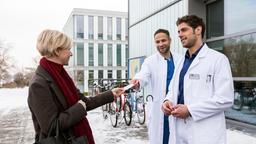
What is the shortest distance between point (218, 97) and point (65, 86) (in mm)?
1051

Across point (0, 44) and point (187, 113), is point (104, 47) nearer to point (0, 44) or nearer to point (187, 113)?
point (0, 44)

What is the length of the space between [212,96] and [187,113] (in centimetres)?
21

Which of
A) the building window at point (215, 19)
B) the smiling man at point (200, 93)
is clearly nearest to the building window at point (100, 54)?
the building window at point (215, 19)

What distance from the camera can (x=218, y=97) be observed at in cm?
223

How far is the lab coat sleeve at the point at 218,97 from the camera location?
223 cm

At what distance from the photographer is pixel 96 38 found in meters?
→ 46.6

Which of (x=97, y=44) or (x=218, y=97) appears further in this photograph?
(x=97, y=44)

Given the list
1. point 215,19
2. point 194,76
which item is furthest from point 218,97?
point 215,19

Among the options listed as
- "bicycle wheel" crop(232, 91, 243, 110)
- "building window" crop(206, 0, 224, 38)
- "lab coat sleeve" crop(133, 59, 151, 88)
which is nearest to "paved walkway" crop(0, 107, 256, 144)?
"bicycle wheel" crop(232, 91, 243, 110)

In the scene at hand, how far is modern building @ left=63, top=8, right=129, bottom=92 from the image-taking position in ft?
145

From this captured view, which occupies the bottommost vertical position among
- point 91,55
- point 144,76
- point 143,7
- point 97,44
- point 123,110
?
point 123,110

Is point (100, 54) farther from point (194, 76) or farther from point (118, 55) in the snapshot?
point (194, 76)

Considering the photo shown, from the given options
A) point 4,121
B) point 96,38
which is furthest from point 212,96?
point 96,38

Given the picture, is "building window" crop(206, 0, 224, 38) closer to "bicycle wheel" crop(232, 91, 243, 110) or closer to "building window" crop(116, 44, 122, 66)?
"bicycle wheel" crop(232, 91, 243, 110)
